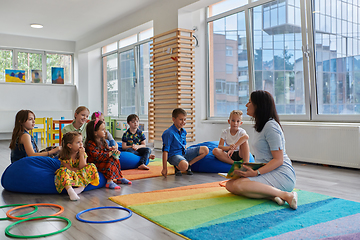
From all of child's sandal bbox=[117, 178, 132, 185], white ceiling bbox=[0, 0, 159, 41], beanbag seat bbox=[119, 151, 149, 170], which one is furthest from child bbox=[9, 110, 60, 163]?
white ceiling bbox=[0, 0, 159, 41]

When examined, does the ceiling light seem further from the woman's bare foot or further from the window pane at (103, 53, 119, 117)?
the woman's bare foot

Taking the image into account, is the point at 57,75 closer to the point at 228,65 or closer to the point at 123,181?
the point at 228,65

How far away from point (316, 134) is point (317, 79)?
890mm

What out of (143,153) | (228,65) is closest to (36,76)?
(228,65)

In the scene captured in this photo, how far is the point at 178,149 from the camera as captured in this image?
388 centimetres

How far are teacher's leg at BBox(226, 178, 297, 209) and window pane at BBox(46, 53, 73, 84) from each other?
9143 millimetres

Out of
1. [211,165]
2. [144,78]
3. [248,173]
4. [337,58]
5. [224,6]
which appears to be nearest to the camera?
[248,173]

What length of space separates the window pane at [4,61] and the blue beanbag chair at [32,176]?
7.50 metres

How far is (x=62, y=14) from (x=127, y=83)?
267cm

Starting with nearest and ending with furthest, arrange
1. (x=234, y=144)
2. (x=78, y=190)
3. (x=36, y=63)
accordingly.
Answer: (x=78, y=190) → (x=234, y=144) → (x=36, y=63)

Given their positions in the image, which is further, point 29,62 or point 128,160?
point 29,62

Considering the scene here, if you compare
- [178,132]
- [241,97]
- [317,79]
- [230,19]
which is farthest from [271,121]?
[230,19]

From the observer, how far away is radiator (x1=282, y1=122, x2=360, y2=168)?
13.8 feet

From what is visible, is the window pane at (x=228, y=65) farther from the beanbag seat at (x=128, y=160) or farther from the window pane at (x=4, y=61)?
the window pane at (x=4, y=61)
